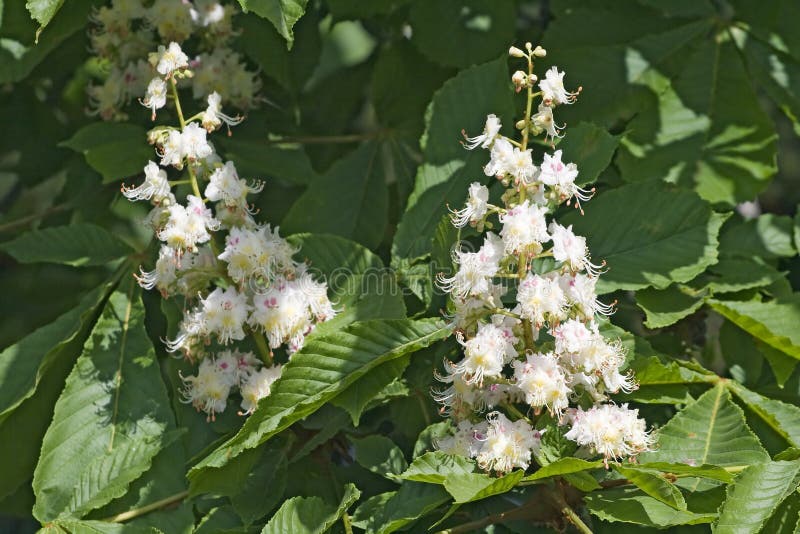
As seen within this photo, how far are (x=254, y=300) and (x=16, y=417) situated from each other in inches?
22.6

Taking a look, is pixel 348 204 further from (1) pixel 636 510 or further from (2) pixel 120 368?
(1) pixel 636 510

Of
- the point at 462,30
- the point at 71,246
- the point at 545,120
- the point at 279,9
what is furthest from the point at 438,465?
the point at 462,30

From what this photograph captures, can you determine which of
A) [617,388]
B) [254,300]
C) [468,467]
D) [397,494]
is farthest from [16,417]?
[617,388]

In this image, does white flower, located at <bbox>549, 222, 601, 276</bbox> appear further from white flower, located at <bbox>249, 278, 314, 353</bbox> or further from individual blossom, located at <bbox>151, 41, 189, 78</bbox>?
individual blossom, located at <bbox>151, 41, 189, 78</bbox>

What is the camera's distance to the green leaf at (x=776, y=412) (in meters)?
1.86

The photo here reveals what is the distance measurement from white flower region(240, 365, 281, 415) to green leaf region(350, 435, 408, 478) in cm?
16

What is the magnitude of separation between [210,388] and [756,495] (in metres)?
0.83

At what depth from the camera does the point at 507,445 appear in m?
1.61

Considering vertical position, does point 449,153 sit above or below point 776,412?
above

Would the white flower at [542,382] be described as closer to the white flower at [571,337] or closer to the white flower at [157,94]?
the white flower at [571,337]

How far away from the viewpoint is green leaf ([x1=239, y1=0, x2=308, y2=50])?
1.77 meters

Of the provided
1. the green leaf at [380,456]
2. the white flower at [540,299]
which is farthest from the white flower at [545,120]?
A: the green leaf at [380,456]

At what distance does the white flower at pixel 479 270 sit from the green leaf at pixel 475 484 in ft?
0.81

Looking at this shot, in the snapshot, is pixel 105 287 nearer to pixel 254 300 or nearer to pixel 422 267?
pixel 254 300
